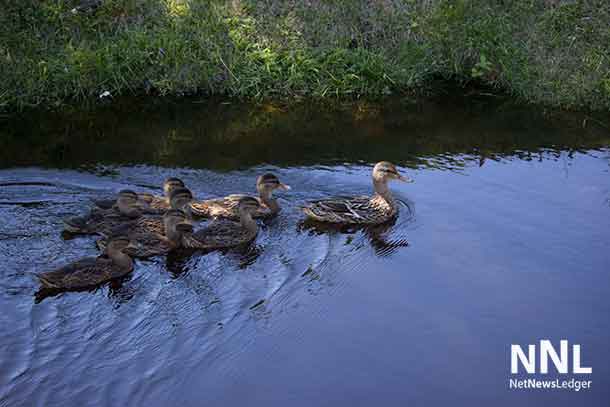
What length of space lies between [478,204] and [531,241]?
3.44 ft

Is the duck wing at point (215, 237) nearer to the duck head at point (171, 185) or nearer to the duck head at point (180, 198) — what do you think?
the duck head at point (180, 198)

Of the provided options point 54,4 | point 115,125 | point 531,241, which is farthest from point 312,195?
point 54,4

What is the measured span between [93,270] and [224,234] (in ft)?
4.72

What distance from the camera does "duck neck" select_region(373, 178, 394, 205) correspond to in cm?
1058

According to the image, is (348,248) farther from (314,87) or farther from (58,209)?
(314,87)

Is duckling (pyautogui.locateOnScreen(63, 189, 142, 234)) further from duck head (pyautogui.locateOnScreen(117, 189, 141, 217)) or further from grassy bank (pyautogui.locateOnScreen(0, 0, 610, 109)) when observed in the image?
grassy bank (pyautogui.locateOnScreen(0, 0, 610, 109))

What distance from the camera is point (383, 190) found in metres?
10.7

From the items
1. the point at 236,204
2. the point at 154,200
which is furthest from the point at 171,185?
the point at 236,204

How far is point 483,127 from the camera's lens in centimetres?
1303

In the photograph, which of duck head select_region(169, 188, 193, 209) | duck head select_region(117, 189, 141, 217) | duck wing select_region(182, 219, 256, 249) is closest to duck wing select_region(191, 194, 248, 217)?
duck head select_region(169, 188, 193, 209)

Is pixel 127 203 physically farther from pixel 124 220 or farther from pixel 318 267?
pixel 318 267

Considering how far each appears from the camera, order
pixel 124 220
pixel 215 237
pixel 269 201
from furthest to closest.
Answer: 1. pixel 269 201
2. pixel 124 220
3. pixel 215 237

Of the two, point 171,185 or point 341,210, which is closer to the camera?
point 341,210

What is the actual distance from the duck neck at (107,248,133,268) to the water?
0.62ft
